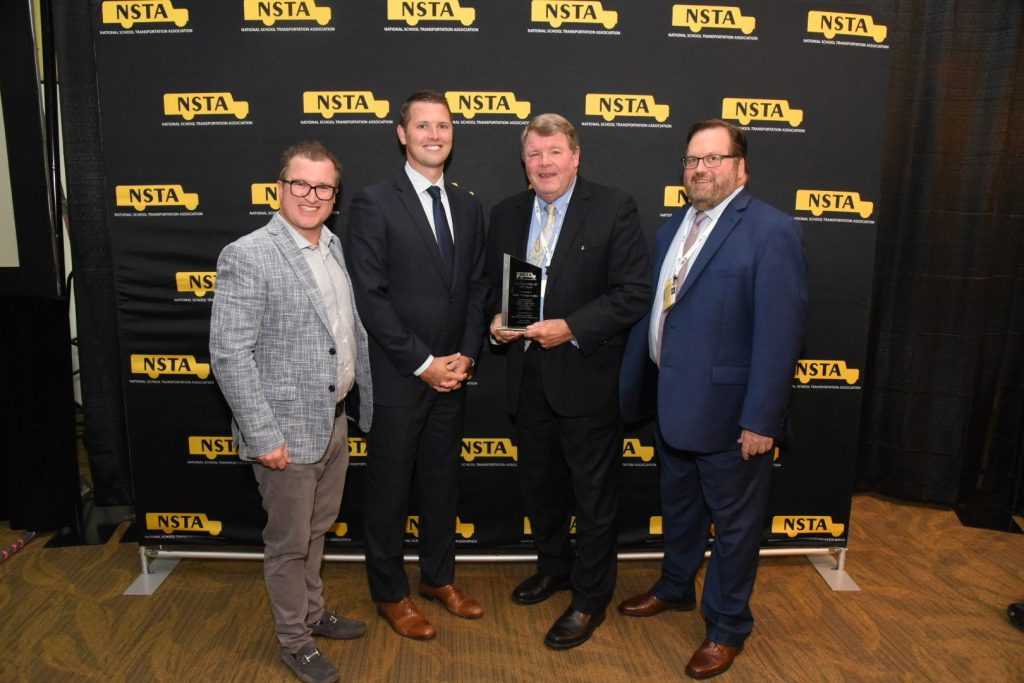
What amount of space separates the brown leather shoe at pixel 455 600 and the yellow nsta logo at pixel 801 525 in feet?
5.12

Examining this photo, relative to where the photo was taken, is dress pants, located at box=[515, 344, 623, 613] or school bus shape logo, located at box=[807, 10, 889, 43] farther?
school bus shape logo, located at box=[807, 10, 889, 43]

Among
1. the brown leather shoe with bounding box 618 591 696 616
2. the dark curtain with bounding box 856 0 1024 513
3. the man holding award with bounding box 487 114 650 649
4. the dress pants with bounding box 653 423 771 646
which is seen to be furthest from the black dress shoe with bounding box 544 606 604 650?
the dark curtain with bounding box 856 0 1024 513

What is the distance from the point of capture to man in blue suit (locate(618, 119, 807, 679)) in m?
2.23

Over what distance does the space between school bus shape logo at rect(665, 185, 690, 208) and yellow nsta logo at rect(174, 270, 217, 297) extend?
2.14 metres

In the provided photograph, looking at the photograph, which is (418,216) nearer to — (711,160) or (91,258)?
(711,160)

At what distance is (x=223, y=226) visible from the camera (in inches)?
121

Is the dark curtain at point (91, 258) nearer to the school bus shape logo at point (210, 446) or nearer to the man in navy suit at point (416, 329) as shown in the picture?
the school bus shape logo at point (210, 446)

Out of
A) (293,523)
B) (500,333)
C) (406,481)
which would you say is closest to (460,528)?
(406,481)

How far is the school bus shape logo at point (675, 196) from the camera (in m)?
3.08

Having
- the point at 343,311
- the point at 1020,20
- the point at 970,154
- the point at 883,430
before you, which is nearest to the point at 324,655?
the point at 343,311

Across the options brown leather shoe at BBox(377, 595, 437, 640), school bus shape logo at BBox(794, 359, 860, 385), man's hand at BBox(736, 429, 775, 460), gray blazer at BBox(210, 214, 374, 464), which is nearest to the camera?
gray blazer at BBox(210, 214, 374, 464)

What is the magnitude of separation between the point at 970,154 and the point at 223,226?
13.1 feet

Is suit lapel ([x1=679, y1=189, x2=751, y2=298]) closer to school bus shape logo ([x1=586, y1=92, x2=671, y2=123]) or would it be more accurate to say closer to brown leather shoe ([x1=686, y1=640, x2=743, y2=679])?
school bus shape logo ([x1=586, y1=92, x2=671, y2=123])

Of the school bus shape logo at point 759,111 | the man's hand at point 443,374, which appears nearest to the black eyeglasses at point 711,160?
the school bus shape logo at point 759,111
